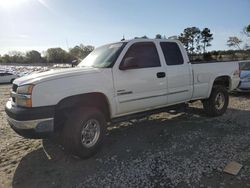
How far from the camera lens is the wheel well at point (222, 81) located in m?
6.86

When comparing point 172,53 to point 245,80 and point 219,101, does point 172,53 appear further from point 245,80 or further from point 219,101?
point 245,80

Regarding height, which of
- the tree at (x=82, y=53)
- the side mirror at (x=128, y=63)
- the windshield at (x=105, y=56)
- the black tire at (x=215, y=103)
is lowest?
the black tire at (x=215, y=103)

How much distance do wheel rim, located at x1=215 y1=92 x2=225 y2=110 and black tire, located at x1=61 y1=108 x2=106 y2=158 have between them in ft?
13.0

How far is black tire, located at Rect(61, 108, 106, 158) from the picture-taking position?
4.00 meters

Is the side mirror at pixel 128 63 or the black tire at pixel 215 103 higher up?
the side mirror at pixel 128 63

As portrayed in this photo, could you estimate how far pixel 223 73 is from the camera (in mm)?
6820

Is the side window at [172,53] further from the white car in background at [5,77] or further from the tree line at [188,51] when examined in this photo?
the white car in background at [5,77]

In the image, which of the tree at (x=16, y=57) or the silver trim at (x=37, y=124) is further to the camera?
the tree at (x=16, y=57)

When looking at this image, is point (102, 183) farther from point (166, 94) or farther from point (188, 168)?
point (166, 94)

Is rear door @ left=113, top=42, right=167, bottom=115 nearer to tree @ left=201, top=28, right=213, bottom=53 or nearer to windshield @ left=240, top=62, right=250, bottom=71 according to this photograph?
windshield @ left=240, top=62, right=250, bottom=71

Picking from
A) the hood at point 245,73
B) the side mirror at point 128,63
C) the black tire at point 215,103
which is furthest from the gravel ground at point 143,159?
the hood at point 245,73

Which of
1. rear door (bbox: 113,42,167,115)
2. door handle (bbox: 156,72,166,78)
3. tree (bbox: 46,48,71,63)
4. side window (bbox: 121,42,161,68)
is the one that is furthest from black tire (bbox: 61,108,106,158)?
tree (bbox: 46,48,71,63)

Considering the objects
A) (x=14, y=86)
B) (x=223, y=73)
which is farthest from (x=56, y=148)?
(x=223, y=73)

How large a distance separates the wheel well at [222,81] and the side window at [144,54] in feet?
7.88
